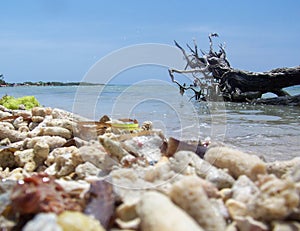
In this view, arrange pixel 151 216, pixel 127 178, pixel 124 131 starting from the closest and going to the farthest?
pixel 151 216 < pixel 127 178 < pixel 124 131

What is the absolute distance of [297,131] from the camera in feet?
19.2

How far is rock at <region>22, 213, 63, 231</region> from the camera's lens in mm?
1068

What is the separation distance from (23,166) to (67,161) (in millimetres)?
621

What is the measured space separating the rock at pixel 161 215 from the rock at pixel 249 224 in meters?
0.21

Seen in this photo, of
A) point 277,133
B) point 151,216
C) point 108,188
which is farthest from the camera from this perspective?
point 277,133

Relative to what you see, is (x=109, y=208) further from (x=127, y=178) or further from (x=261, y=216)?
(x=261, y=216)

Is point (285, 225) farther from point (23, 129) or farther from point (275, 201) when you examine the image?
point (23, 129)

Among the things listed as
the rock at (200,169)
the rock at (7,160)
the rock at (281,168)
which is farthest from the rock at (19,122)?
the rock at (281,168)

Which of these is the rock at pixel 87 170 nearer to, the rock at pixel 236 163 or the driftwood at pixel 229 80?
the rock at pixel 236 163

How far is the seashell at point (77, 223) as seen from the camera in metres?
1.11

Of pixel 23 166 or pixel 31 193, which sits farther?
pixel 23 166

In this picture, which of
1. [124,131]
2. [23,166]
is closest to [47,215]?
[23,166]

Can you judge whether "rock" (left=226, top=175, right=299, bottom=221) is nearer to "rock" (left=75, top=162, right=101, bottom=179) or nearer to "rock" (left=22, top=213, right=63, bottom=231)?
"rock" (left=22, top=213, right=63, bottom=231)

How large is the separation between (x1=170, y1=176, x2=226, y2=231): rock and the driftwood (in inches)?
590
